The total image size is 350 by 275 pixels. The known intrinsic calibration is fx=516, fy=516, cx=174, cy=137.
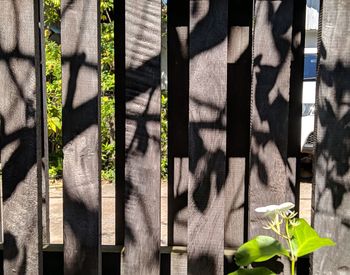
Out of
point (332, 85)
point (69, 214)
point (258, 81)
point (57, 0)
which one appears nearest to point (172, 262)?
point (69, 214)

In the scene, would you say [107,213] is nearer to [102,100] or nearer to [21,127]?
[102,100]

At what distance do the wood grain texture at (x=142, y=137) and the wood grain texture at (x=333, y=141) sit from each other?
2.20 ft

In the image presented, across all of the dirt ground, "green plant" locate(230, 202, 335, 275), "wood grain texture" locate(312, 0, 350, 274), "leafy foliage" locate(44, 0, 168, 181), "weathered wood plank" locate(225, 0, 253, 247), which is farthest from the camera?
"leafy foliage" locate(44, 0, 168, 181)

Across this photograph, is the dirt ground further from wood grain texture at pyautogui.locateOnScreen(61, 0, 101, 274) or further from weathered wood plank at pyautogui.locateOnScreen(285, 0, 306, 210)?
wood grain texture at pyautogui.locateOnScreen(61, 0, 101, 274)

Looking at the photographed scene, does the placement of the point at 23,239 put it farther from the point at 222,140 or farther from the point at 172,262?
the point at 222,140

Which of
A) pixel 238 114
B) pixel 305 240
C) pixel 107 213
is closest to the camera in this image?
pixel 305 240

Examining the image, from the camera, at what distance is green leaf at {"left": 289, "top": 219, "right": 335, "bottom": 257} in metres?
1.80

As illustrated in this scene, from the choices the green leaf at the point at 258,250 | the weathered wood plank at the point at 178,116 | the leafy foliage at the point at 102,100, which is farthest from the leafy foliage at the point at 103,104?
the green leaf at the point at 258,250

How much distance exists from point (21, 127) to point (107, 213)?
3.41m

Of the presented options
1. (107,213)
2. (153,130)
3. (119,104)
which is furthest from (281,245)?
(107,213)

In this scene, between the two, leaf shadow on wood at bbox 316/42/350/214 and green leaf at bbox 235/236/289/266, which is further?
leaf shadow on wood at bbox 316/42/350/214

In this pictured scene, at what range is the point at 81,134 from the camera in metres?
2.14

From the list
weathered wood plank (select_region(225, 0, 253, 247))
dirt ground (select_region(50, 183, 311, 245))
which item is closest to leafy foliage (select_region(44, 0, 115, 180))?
dirt ground (select_region(50, 183, 311, 245))

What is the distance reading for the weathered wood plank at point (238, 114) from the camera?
2500 mm
